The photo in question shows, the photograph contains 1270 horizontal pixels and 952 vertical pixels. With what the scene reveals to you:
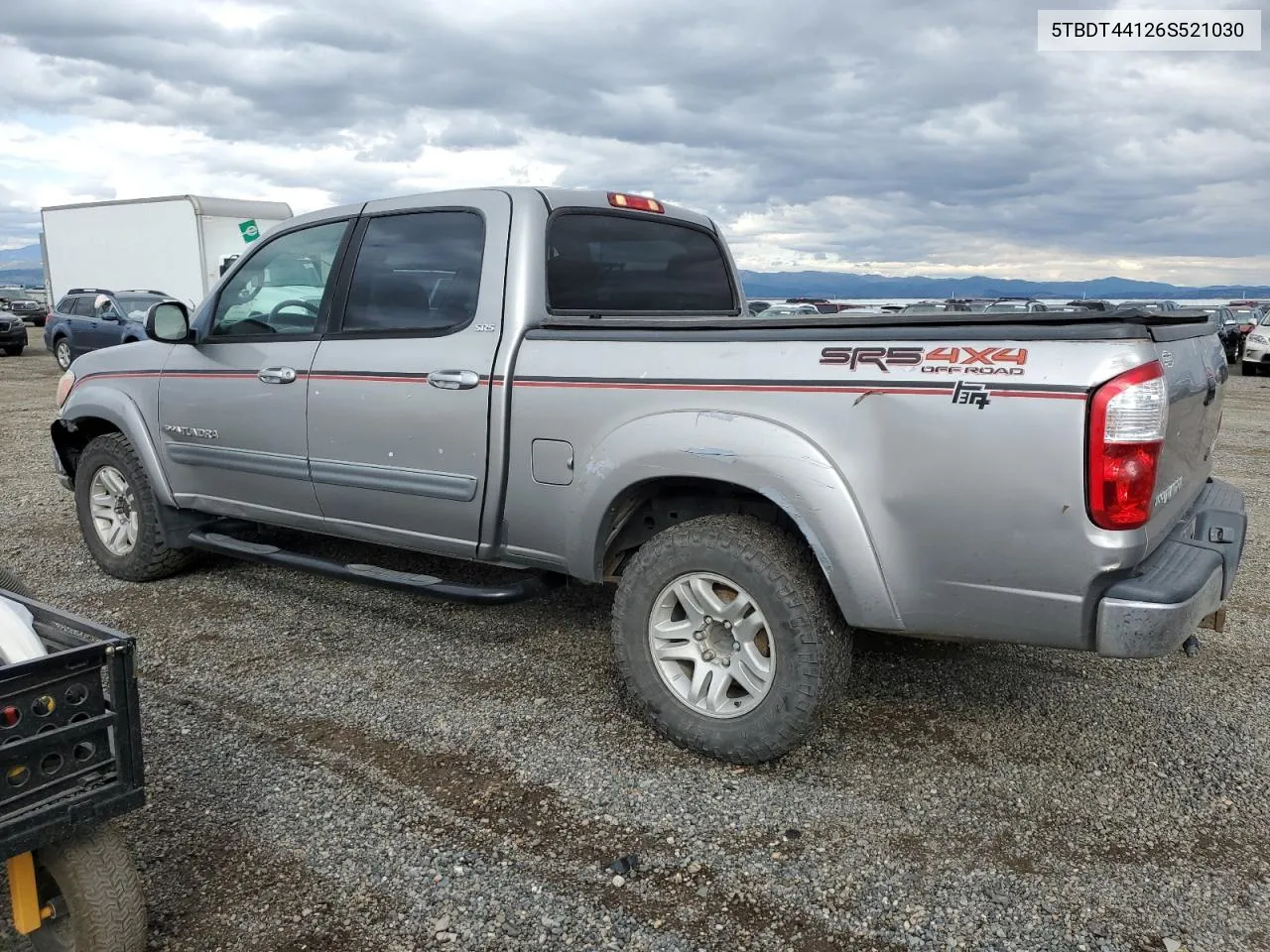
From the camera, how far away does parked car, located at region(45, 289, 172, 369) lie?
1722cm

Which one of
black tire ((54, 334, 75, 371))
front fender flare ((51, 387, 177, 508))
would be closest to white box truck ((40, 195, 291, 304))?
black tire ((54, 334, 75, 371))

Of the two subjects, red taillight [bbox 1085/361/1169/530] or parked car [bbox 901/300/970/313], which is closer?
red taillight [bbox 1085/361/1169/530]

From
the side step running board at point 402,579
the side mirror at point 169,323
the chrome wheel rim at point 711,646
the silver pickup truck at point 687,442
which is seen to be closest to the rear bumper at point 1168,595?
the silver pickup truck at point 687,442

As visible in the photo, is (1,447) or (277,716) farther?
(1,447)

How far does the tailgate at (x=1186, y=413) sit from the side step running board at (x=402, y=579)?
2.16m

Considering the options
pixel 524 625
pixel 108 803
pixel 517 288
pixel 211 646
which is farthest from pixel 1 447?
pixel 108 803

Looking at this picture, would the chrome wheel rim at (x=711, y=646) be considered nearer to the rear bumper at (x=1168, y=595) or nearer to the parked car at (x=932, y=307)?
the rear bumper at (x=1168, y=595)

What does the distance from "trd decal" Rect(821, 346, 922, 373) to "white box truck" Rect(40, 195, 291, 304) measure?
17.3 meters

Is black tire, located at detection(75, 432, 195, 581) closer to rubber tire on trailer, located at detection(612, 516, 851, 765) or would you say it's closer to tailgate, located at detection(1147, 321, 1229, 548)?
rubber tire on trailer, located at detection(612, 516, 851, 765)

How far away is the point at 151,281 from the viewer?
2023cm

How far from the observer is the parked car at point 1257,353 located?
19.6 meters

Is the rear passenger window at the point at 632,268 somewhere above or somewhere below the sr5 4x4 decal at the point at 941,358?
above

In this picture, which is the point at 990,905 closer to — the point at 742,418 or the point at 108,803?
the point at 742,418

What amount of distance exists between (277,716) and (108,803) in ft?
5.06
